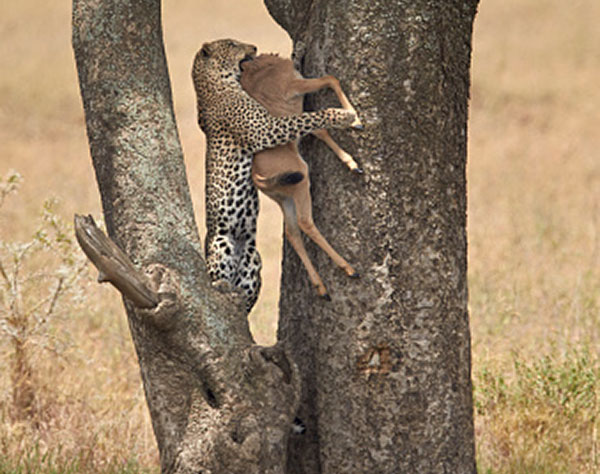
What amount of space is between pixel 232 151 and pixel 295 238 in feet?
1.65

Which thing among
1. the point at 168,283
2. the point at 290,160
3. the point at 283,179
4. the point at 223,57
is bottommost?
the point at 168,283

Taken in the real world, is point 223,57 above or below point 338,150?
above

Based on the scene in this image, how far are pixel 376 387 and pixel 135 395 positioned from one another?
119 inches

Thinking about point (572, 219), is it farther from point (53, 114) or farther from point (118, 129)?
point (53, 114)

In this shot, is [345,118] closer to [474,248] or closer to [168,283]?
[168,283]

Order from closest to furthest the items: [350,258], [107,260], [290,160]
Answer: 1. [107,260]
2. [350,258]
3. [290,160]

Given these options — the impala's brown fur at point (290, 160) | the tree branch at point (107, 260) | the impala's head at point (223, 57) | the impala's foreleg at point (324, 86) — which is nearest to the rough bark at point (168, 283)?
the tree branch at point (107, 260)

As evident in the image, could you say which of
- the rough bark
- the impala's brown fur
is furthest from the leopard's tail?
the rough bark

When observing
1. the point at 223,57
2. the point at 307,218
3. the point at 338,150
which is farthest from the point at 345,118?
the point at 223,57

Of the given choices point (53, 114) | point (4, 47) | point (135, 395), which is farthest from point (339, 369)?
point (4, 47)

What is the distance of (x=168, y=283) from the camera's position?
140 inches

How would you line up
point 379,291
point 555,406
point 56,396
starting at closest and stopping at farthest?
1. point 379,291
2. point 555,406
3. point 56,396

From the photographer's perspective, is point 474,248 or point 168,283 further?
point 474,248

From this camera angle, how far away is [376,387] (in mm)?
3621
